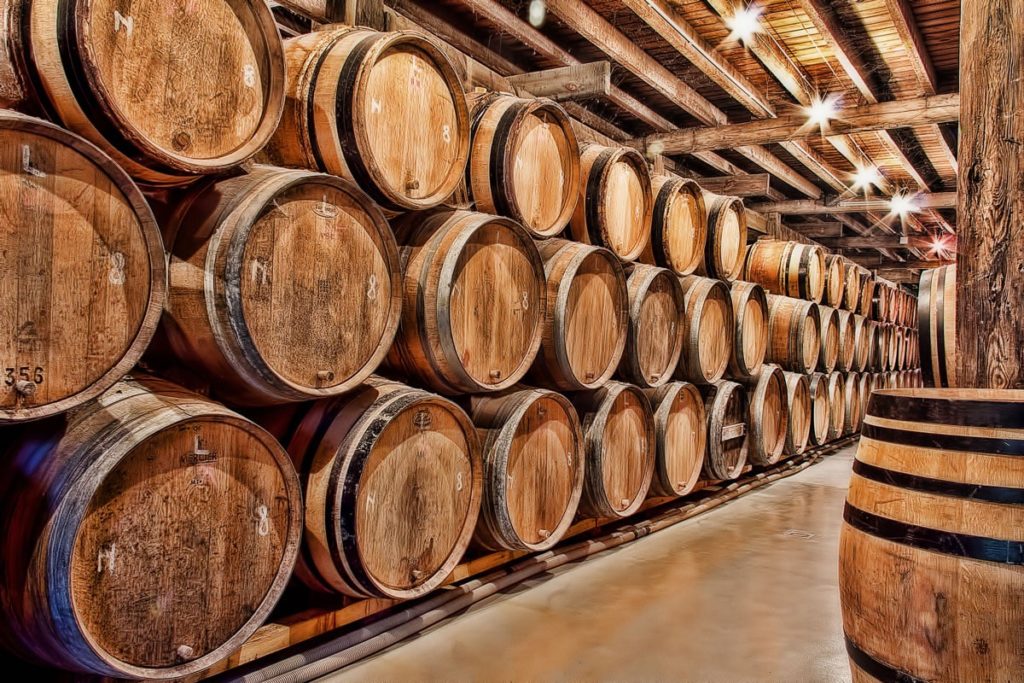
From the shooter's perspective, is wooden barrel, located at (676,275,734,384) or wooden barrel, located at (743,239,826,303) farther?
wooden barrel, located at (743,239,826,303)

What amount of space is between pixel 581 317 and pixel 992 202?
2.01m

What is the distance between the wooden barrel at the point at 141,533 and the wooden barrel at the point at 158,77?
76cm

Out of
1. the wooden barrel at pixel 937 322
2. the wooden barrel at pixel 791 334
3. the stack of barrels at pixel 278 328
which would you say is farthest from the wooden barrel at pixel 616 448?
the wooden barrel at pixel 791 334

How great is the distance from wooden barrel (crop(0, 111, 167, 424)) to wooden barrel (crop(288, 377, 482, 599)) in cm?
91

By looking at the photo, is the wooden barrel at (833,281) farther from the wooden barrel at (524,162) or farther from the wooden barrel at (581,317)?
the wooden barrel at (524,162)

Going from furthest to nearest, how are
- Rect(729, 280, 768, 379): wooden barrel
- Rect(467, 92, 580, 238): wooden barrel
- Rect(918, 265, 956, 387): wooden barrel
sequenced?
Rect(729, 280, 768, 379): wooden barrel, Rect(467, 92, 580, 238): wooden barrel, Rect(918, 265, 956, 387): wooden barrel

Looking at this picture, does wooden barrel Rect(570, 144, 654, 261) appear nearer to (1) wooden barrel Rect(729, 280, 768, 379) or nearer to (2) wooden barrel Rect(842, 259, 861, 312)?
(1) wooden barrel Rect(729, 280, 768, 379)

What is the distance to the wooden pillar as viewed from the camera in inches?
104

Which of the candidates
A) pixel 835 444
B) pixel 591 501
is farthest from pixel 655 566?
pixel 835 444

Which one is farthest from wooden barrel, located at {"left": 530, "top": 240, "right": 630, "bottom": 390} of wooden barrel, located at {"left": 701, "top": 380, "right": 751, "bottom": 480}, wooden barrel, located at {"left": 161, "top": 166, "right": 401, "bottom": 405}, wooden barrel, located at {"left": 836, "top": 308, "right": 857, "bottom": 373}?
wooden barrel, located at {"left": 836, "top": 308, "right": 857, "bottom": 373}

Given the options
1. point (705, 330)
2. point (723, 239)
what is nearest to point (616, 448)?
point (705, 330)

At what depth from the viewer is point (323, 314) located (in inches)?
104

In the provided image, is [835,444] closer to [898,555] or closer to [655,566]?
[655,566]

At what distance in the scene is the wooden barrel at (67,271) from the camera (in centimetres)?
177
